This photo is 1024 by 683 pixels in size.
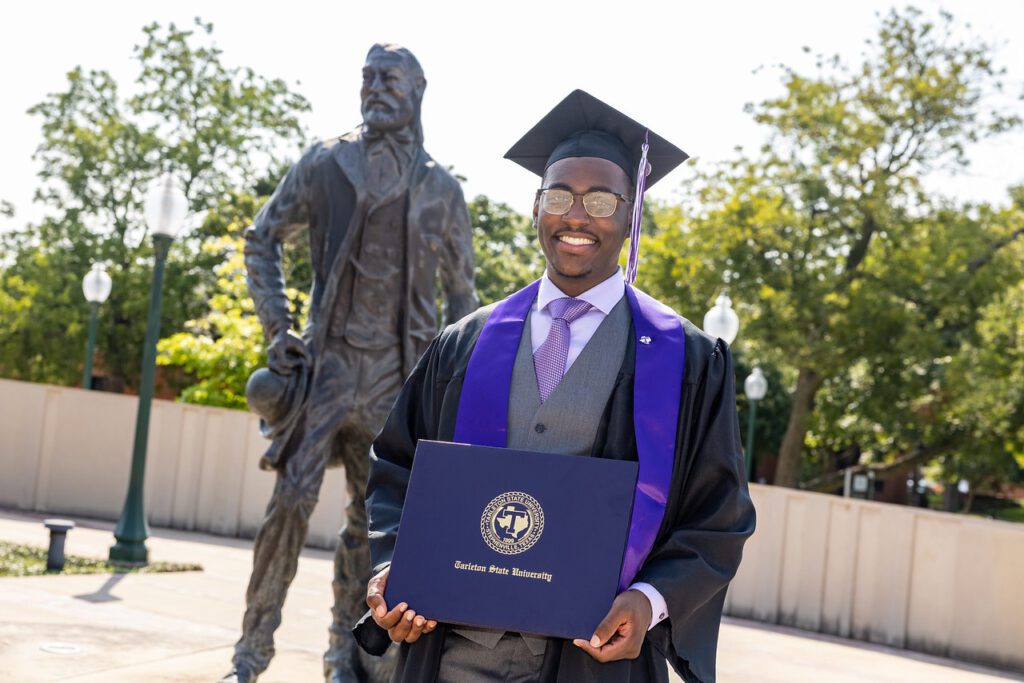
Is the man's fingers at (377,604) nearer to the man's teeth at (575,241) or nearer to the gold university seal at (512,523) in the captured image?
the gold university seal at (512,523)

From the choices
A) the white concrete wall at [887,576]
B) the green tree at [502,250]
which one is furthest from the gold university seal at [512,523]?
the green tree at [502,250]

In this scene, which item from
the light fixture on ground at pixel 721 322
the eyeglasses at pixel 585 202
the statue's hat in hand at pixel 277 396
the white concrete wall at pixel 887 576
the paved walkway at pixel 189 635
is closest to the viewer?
the eyeglasses at pixel 585 202

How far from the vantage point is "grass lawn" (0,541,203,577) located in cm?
927

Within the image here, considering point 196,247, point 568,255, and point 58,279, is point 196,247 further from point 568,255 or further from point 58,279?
point 568,255

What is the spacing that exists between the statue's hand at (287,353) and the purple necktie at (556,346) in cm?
234

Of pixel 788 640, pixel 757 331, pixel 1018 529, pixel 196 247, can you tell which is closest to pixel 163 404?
pixel 788 640

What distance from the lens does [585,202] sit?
114 inches

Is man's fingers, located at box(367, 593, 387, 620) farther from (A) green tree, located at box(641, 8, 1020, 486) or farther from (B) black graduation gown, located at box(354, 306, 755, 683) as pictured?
(A) green tree, located at box(641, 8, 1020, 486)

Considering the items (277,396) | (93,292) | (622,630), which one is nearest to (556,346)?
(622,630)

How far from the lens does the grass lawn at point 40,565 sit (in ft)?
30.4

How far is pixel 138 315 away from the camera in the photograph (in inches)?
1367

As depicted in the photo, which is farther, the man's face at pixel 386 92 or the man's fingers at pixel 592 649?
the man's face at pixel 386 92

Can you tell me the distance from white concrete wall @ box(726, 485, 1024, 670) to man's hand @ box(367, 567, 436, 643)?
402 inches

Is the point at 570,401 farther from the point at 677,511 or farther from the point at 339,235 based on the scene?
the point at 339,235
